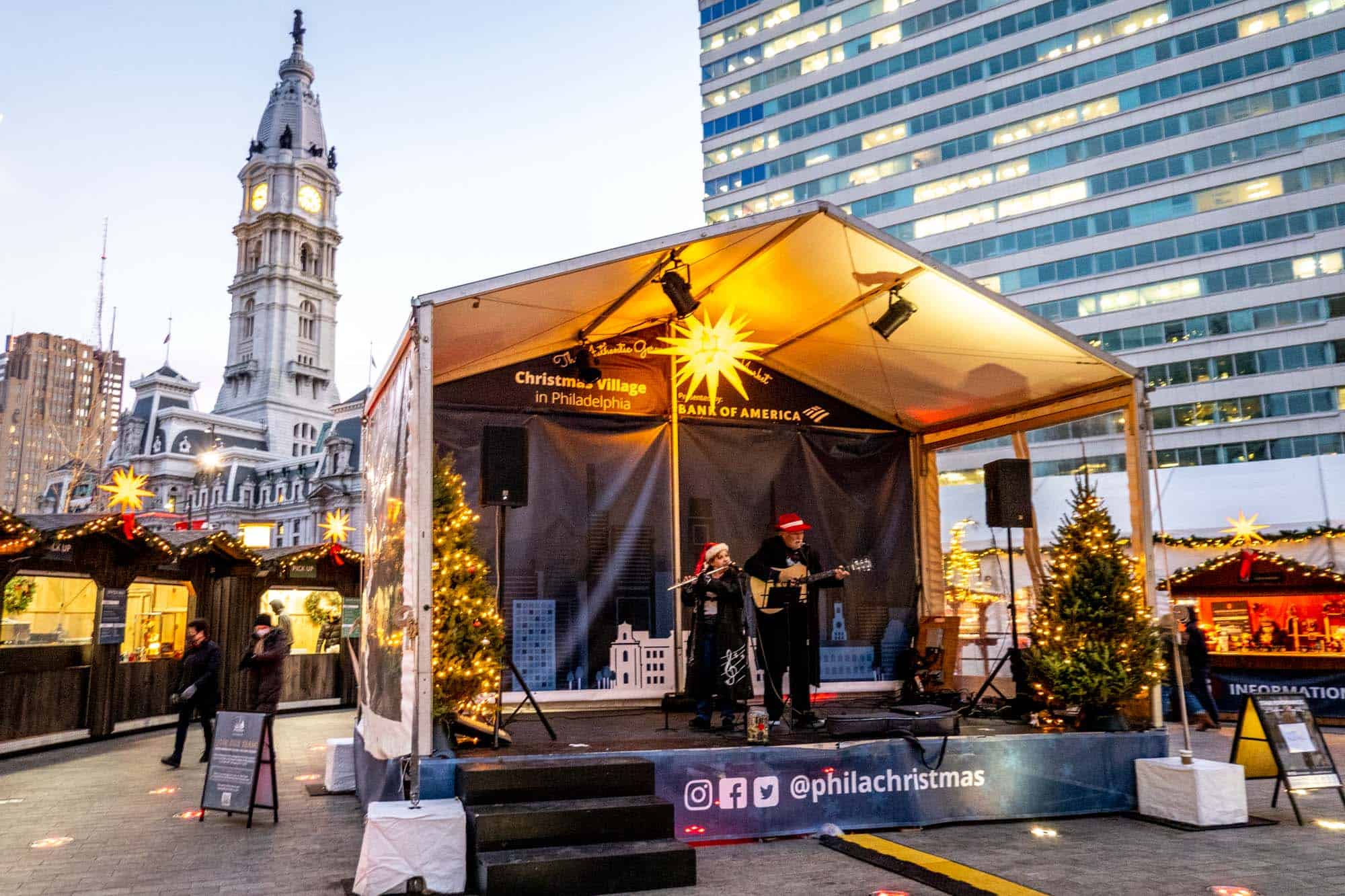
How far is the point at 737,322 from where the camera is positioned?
8977mm

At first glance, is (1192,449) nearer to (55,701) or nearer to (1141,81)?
(1141,81)

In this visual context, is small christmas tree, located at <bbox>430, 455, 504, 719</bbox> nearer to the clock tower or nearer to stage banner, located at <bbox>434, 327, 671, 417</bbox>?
stage banner, located at <bbox>434, 327, 671, 417</bbox>

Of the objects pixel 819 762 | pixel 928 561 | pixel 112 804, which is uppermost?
pixel 928 561

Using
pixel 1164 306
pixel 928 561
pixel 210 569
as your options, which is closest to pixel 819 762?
pixel 928 561

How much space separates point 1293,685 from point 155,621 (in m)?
15.0

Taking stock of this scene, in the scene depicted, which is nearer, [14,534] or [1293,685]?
[14,534]

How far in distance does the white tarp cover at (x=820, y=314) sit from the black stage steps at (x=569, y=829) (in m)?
2.84

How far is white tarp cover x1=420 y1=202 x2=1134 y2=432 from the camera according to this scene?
265 inches

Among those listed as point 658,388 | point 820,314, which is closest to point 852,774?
point 820,314

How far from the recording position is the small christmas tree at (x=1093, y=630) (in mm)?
6723

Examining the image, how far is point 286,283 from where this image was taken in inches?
3410

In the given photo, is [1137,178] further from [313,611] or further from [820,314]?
[820,314]

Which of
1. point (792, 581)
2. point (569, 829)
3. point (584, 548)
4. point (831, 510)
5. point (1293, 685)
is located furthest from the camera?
point (1293, 685)

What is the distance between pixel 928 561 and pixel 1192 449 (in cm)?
3945
